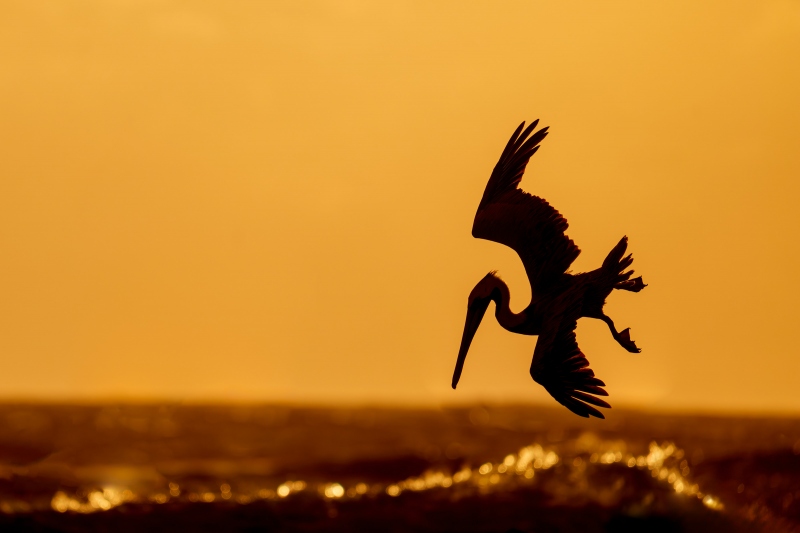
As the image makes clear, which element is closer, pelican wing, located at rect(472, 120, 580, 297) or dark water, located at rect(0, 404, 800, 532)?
pelican wing, located at rect(472, 120, 580, 297)

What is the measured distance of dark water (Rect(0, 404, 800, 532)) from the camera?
1.04m

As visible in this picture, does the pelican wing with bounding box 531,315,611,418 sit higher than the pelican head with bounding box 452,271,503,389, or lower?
lower

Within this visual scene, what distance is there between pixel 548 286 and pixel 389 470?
77 centimetres

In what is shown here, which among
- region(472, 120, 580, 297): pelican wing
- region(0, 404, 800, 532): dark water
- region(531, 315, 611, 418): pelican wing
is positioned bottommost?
region(0, 404, 800, 532): dark water

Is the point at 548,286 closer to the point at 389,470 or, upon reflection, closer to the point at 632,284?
the point at 632,284

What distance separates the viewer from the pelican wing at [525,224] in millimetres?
429

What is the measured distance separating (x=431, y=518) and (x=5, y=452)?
632 millimetres

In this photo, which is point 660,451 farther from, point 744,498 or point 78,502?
point 78,502

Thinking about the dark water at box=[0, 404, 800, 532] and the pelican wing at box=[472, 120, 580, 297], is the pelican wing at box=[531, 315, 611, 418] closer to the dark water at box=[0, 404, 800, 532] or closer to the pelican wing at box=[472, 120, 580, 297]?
the pelican wing at box=[472, 120, 580, 297]

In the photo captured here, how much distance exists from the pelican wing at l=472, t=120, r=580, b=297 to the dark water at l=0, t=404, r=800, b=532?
26.6 inches

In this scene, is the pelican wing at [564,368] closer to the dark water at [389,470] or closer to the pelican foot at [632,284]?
the pelican foot at [632,284]

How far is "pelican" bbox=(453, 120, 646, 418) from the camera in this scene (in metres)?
0.42

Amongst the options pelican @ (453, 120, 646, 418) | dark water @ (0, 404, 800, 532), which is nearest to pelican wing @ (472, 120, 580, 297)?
pelican @ (453, 120, 646, 418)

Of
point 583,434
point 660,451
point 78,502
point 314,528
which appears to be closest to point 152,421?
point 78,502
